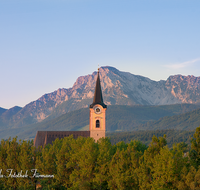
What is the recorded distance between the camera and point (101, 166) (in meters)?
78.6

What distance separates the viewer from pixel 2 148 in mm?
91812

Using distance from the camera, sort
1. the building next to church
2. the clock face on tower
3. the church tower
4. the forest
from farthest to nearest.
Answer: the clock face on tower < the building next to church < the church tower < the forest

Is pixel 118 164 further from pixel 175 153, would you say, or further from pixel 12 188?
pixel 12 188

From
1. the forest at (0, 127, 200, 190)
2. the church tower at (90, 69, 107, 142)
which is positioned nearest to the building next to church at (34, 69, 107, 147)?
the church tower at (90, 69, 107, 142)

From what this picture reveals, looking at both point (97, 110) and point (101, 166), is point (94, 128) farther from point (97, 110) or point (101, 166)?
point (101, 166)

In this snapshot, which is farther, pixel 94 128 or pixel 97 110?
pixel 97 110

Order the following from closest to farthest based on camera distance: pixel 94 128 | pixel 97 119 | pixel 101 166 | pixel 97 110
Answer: pixel 101 166 < pixel 94 128 < pixel 97 119 < pixel 97 110

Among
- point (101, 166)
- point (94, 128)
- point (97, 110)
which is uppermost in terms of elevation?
point (97, 110)

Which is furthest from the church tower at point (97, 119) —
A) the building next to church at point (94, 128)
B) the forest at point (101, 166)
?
the forest at point (101, 166)

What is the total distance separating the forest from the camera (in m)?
65.4

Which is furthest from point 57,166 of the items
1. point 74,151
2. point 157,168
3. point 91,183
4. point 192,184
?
point 192,184

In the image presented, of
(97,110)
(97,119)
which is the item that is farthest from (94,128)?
(97,110)

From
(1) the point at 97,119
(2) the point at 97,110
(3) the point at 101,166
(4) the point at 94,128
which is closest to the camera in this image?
(3) the point at 101,166

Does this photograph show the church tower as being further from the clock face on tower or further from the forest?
the forest
